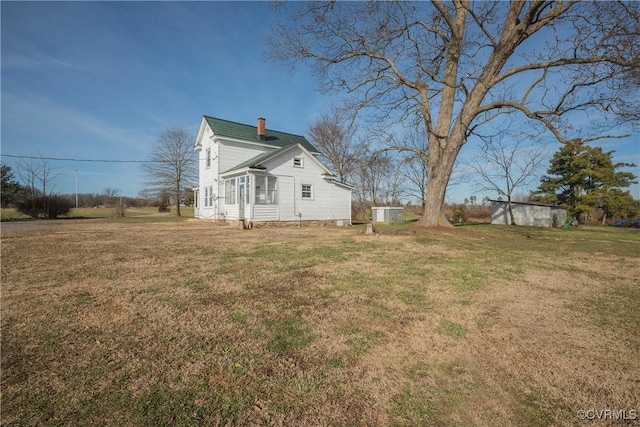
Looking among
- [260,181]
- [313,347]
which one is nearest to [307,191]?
[260,181]

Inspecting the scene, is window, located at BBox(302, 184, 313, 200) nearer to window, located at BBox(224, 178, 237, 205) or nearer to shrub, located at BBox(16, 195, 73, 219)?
window, located at BBox(224, 178, 237, 205)

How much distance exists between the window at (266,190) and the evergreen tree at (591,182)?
28.2 m

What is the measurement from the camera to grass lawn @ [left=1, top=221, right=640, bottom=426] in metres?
1.73

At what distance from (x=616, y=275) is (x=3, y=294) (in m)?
9.91

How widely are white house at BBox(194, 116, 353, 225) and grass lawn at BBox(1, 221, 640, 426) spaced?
1100cm

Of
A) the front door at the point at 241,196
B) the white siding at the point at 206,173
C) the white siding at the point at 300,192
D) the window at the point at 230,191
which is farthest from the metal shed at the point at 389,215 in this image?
the white siding at the point at 206,173

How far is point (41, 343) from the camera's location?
2432 millimetres

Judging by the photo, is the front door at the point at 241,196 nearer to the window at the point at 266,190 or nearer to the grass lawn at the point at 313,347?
the window at the point at 266,190

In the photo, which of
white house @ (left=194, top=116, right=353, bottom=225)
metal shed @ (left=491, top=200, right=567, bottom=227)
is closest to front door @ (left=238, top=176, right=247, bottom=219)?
white house @ (left=194, top=116, right=353, bottom=225)

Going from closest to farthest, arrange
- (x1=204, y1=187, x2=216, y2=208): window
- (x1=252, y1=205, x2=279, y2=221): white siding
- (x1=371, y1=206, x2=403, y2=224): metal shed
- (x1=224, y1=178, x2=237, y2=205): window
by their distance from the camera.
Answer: (x1=252, y1=205, x2=279, y2=221): white siding
(x1=224, y1=178, x2=237, y2=205): window
(x1=204, y1=187, x2=216, y2=208): window
(x1=371, y1=206, x2=403, y2=224): metal shed

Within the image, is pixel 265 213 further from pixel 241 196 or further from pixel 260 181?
pixel 260 181

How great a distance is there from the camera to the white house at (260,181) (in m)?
15.8

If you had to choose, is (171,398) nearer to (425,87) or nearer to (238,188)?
(425,87)

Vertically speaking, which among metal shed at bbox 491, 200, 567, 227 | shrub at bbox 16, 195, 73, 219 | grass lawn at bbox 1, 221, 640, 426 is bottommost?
grass lawn at bbox 1, 221, 640, 426
